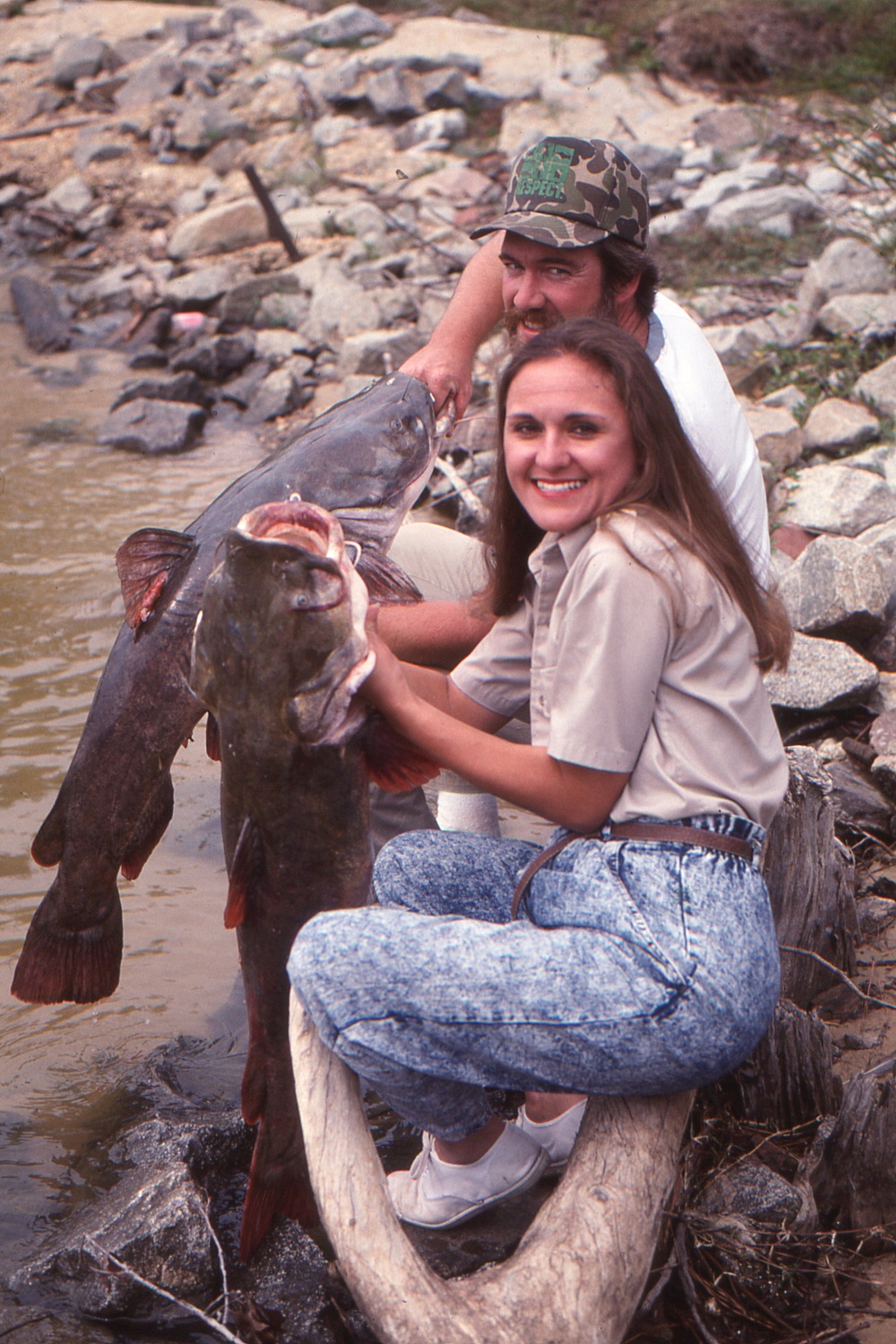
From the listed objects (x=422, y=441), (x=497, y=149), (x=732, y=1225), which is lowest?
(x=497, y=149)

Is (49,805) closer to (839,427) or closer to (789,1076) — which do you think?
(789,1076)

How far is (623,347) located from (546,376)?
0.16 meters

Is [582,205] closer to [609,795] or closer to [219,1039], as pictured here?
[609,795]

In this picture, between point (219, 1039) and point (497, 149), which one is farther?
point (497, 149)

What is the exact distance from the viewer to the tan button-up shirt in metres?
2.27

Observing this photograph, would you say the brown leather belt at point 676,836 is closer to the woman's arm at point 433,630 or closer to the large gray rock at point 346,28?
the woman's arm at point 433,630

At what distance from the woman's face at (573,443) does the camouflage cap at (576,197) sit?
0.96 m

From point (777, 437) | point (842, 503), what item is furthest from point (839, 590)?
point (777, 437)

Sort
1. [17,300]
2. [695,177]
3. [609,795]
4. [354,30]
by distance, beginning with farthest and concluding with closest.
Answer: [354,30], [17,300], [695,177], [609,795]

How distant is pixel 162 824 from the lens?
10.8 feet

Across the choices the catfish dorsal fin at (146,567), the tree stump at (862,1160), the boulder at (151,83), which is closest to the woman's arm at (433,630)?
the catfish dorsal fin at (146,567)

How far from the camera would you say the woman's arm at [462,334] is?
397cm

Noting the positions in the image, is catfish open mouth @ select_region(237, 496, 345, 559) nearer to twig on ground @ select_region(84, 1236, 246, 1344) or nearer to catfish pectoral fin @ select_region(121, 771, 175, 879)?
catfish pectoral fin @ select_region(121, 771, 175, 879)

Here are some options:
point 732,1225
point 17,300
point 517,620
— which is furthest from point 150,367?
point 732,1225
